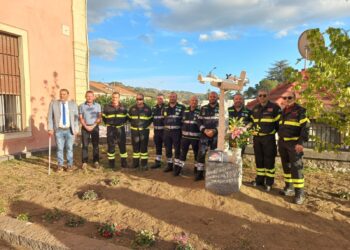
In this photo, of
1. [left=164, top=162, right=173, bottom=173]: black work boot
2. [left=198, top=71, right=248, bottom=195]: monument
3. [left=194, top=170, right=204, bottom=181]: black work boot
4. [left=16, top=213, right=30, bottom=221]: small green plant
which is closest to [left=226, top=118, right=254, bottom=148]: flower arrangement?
[left=198, top=71, right=248, bottom=195]: monument

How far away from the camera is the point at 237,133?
594cm

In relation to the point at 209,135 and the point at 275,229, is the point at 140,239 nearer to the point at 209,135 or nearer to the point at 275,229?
the point at 275,229

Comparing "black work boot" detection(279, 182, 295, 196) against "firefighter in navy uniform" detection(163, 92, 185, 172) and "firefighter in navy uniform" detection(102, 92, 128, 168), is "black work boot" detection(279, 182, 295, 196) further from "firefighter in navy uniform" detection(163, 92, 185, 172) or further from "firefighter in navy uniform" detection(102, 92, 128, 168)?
"firefighter in navy uniform" detection(102, 92, 128, 168)

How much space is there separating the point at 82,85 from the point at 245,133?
317 inches

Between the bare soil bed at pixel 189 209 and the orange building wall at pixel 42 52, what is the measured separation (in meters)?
3.08

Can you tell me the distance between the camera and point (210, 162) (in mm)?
5773

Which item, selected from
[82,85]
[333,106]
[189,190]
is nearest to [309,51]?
[333,106]

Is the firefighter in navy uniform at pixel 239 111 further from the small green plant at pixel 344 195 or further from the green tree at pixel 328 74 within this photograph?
the green tree at pixel 328 74

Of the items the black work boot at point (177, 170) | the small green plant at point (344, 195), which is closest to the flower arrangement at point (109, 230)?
the black work boot at point (177, 170)

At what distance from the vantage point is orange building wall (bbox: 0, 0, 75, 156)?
9.34 m

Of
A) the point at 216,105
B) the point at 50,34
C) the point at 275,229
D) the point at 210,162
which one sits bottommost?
the point at 275,229

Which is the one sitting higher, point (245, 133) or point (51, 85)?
point (51, 85)

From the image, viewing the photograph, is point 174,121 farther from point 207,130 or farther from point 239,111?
point 239,111

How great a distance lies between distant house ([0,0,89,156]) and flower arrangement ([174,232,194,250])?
7.17 m
